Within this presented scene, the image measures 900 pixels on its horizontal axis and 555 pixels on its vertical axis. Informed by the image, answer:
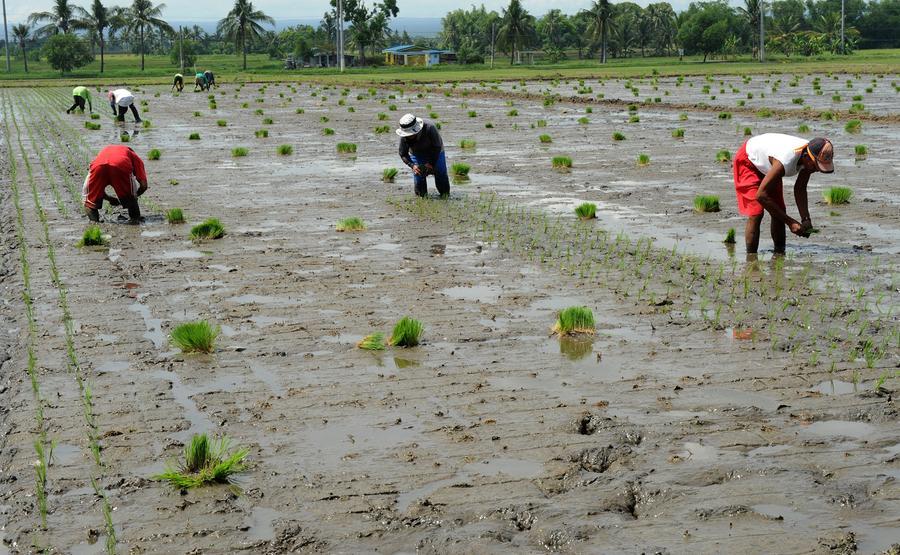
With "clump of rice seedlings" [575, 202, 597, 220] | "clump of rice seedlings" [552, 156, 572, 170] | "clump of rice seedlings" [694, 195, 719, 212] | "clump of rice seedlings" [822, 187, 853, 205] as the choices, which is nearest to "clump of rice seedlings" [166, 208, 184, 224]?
"clump of rice seedlings" [575, 202, 597, 220]

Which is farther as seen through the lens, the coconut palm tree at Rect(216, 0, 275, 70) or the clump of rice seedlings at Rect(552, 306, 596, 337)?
the coconut palm tree at Rect(216, 0, 275, 70)

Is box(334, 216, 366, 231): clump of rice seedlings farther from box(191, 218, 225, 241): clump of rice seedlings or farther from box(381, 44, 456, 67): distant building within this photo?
box(381, 44, 456, 67): distant building

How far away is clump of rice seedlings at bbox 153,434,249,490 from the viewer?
16.8ft

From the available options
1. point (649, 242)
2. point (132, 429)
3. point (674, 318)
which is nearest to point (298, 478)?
point (132, 429)

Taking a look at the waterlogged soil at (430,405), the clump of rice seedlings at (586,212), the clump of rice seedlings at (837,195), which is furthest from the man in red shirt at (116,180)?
the clump of rice seedlings at (837,195)

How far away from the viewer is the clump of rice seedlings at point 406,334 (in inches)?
294

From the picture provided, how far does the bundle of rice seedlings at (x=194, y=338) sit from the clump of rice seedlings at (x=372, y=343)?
104 centimetres

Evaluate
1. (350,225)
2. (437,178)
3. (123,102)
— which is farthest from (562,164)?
(123,102)

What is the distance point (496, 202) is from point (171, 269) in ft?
16.8

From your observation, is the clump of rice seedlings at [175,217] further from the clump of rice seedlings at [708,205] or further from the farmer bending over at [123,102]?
the farmer bending over at [123,102]

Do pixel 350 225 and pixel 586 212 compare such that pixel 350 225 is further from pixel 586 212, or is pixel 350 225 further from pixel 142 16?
pixel 142 16

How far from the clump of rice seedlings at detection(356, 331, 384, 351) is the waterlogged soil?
0.10 m

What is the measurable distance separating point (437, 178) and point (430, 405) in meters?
8.29

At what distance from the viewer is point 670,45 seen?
124 m
